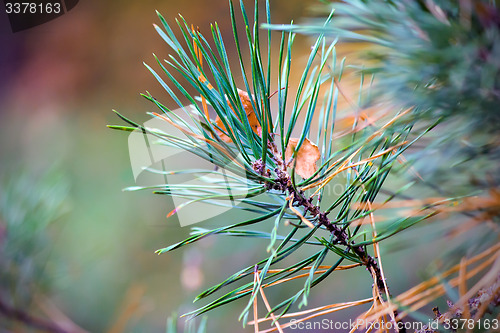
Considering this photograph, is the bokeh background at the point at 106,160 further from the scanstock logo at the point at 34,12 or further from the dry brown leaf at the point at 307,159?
the dry brown leaf at the point at 307,159

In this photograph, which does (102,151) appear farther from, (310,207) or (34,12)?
(310,207)

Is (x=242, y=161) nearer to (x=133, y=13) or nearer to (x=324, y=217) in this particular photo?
(x=324, y=217)

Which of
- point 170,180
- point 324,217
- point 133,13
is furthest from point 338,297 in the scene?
point 133,13

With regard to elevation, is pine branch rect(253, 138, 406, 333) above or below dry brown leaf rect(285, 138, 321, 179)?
below

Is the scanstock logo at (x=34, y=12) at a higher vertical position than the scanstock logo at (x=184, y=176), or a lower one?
higher

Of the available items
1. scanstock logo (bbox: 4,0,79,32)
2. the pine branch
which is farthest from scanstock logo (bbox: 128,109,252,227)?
scanstock logo (bbox: 4,0,79,32)

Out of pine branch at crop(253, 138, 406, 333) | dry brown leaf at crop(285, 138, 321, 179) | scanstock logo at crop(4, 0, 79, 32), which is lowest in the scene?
pine branch at crop(253, 138, 406, 333)

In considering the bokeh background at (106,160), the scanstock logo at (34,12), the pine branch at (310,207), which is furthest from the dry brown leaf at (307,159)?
the scanstock logo at (34,12)

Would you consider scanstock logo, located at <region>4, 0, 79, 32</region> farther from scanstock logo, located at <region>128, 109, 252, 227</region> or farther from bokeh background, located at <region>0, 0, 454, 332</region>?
scanstock logo, located at <region>128, 109, 252, 227</region>
